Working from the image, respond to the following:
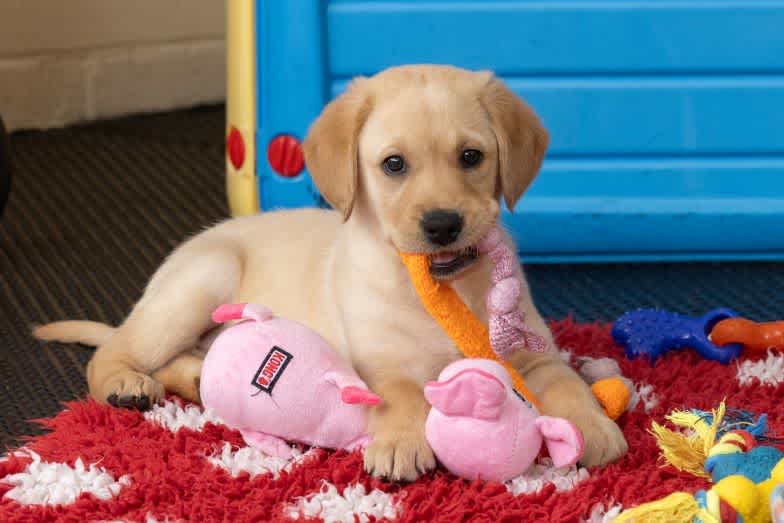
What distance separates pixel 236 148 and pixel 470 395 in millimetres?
1805

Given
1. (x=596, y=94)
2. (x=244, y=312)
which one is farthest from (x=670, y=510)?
(x=596, y=94)

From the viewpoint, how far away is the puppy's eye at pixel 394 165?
224 cm

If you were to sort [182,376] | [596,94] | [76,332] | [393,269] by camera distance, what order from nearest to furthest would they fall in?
[393,269] < [182,376] < [76,332] < [596,94]

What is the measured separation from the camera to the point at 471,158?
2.26 metres

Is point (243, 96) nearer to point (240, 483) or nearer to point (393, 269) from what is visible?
point (393, 269)

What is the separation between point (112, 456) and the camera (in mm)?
2213

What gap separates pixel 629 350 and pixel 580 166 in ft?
2.78

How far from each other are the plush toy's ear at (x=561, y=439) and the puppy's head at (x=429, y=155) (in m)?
0.36

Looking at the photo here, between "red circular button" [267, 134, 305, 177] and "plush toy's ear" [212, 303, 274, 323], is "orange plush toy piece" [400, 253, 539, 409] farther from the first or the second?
"red circular button" [267, 134, 305, 177]

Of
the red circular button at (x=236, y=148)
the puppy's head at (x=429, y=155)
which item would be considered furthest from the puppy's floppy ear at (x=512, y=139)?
the red circular button at (x=236, y=148)

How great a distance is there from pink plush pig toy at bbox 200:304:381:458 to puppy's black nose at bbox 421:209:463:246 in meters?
0.30

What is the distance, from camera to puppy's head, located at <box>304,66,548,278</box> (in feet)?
7.14

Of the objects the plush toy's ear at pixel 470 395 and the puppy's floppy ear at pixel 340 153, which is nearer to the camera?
the plush toy's ear at pixel 470 395

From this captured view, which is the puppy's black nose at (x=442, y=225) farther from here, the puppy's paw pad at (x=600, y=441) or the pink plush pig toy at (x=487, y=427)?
the puppy's paw pad at (x=600, y=441)
